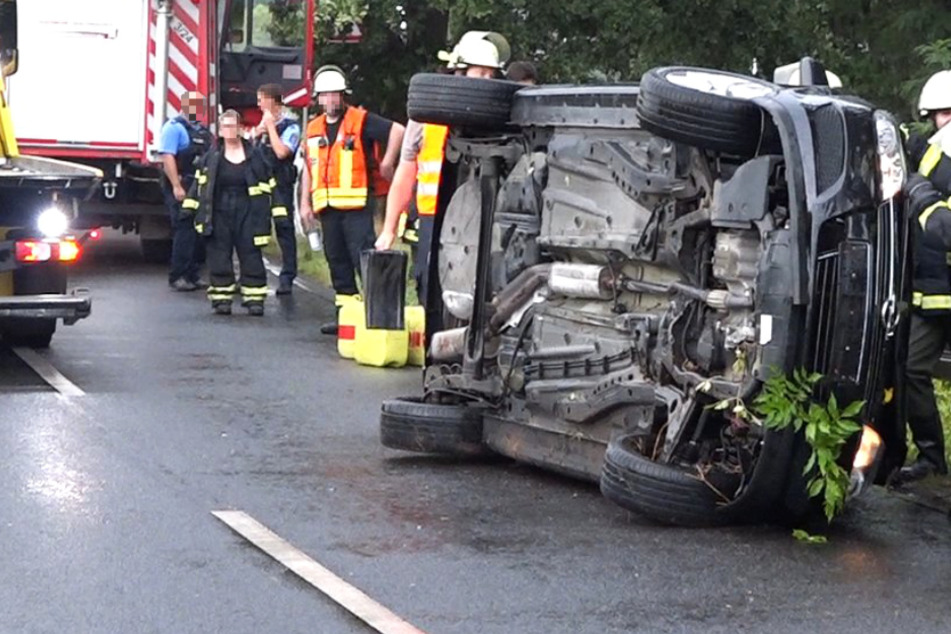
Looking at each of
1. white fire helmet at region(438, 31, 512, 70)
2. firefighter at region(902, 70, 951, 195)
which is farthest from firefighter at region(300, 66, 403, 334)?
firefighter at region(902, 70, 951, 195)

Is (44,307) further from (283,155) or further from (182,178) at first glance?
(182,178)

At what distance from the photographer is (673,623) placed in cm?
641

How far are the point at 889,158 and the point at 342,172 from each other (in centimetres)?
712

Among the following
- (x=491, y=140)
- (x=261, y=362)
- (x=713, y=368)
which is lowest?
(x=261, y=362)

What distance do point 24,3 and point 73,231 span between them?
709 centimetres

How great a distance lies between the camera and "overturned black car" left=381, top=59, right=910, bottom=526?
7.25m

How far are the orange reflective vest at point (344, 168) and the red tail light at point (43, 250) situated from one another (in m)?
2.59

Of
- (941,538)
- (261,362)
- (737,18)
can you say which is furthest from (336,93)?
(941,538)

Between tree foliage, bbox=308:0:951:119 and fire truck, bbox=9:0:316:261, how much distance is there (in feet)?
4.87

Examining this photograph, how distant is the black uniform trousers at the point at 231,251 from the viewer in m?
15.2

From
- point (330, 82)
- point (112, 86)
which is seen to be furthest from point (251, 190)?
point (112, 86)

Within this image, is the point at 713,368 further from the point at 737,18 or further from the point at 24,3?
the point at 24,3

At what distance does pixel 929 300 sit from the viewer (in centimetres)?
856

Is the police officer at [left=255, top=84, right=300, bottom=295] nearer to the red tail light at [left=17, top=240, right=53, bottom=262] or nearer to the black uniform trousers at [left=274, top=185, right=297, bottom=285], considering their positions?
the black uniform trousers at [left=274, top=185, right=297, bottom=285]
